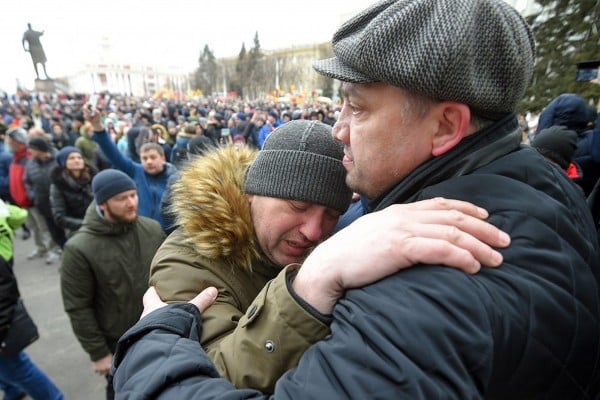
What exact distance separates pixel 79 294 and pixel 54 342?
2.07 m

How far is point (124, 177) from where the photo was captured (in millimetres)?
3109

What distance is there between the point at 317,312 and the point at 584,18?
6.08 meters

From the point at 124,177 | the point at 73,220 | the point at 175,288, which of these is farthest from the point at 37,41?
the point at 175,288

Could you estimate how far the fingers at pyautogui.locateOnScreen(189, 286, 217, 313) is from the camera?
1240mm

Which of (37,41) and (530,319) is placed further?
(37,41)

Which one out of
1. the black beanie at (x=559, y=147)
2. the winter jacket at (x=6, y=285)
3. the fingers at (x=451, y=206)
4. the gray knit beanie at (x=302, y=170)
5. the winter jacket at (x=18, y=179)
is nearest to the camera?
the fingers at (x=451, y=206)

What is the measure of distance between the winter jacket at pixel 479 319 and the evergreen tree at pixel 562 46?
17.4 ft

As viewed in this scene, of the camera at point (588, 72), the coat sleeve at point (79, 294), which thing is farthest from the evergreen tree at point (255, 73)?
the coat sleeve at point (79, 294)

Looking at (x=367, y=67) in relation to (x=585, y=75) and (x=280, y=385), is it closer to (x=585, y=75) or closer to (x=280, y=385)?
(x=280, y=385)

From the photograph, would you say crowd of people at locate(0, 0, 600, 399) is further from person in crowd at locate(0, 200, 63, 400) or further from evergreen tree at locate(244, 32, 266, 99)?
evergreen tree at locate(244, 32, 266, 99)

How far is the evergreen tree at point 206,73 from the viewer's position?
69062 mm

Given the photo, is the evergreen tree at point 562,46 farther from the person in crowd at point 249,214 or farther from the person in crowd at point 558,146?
the person in crowd at point 249,214

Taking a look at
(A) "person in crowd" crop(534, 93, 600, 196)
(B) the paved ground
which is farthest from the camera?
(B) the paved ground

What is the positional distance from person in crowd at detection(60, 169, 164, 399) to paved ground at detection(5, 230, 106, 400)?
88 cm
